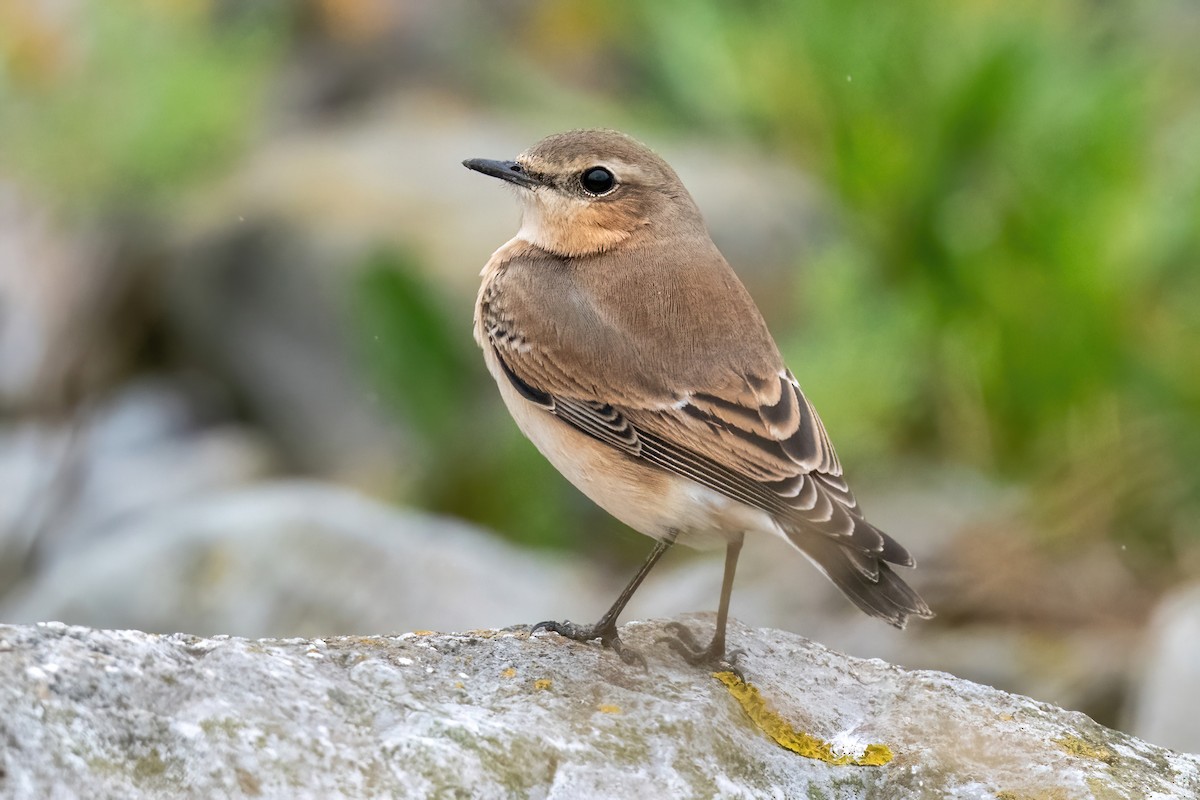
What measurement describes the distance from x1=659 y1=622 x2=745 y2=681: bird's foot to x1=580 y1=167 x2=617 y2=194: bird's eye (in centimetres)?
168

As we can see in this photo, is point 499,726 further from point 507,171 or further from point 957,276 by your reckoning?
point 957,276

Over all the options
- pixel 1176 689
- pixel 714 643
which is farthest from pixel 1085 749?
pixel 1176 689

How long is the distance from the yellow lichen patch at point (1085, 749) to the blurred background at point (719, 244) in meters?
2.82

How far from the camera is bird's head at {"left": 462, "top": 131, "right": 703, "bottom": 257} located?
5668mm

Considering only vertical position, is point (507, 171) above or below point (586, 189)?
below

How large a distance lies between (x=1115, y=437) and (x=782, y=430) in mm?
5046

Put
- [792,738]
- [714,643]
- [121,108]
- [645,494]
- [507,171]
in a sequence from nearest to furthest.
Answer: [792,738], [714,643], [645,494], [507,171], [121,108]

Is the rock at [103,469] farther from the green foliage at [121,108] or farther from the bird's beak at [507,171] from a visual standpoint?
the bird's beak at [507,171]

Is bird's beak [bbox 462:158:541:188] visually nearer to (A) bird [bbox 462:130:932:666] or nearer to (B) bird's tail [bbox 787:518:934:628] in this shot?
(A) bird [bbox 462:130:932:666]

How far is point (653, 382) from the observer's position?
5129mm

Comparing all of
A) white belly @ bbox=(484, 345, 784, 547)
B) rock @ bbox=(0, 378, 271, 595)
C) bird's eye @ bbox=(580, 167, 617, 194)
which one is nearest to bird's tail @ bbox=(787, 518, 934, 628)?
white belly @ bbox=(484, 345, 784, 547)

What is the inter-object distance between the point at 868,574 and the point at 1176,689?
318 cm

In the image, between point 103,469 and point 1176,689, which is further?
point 103,469

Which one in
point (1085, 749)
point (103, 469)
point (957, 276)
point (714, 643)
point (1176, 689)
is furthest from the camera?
point (103, 469)
